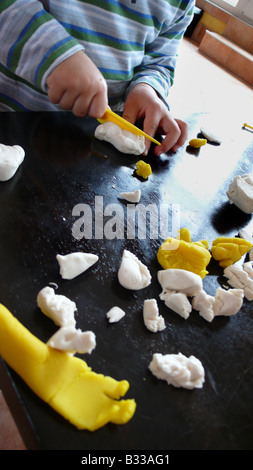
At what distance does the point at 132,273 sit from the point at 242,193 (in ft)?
1.10

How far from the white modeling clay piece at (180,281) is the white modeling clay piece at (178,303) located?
1 centimetres

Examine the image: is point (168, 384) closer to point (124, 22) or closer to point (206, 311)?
point (206, 311)

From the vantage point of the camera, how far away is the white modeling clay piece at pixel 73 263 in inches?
17.6

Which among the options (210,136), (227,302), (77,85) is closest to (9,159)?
(77,85)

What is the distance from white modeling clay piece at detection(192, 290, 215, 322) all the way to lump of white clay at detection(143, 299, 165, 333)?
0.07 m

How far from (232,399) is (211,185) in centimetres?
44

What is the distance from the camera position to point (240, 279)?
56 cm

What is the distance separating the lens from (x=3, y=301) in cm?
40

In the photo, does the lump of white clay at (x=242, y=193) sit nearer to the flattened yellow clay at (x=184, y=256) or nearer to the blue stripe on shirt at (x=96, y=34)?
the flattened yellow clay at (x=184, y=256)

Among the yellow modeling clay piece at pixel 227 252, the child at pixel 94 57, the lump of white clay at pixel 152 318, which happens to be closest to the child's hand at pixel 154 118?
the child at pixel 94 57

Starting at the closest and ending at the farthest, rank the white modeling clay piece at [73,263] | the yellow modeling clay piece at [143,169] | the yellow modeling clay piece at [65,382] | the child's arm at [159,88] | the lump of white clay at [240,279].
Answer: the yellow modeling clay piece at [65,382], the white modeling clay piece at [73,263], the lump of white clay at [240,279], the yellow modeling clay piece at [143,169], the child's arm at [159,88]

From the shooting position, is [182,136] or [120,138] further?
[182,136]

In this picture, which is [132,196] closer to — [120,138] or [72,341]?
[120,138]

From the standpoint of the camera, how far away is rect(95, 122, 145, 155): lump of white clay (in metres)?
0.68
